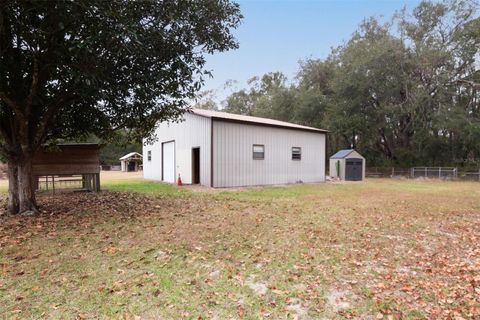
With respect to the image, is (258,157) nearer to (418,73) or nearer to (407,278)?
(407,278)

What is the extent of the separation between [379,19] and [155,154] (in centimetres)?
2365

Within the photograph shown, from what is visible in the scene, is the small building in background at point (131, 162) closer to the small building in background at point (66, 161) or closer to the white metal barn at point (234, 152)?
the white metal barn at point (234, 152)

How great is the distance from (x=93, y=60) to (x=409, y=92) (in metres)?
24.2

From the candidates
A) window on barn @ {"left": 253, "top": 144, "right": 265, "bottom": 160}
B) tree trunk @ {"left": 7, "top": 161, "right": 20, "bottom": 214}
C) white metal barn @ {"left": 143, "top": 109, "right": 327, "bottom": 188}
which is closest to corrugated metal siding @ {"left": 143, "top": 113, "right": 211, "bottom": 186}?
white metal barn @ {"left": 143, "top": 109, "right": 327, "bottom": 188}

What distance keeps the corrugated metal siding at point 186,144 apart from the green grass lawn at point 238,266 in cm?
658

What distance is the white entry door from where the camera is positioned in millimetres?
16422

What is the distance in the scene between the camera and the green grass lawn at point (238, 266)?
2953mm

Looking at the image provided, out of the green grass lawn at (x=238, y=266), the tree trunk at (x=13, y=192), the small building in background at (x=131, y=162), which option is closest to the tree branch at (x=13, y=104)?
the tree trunk at (x=13, y=192)

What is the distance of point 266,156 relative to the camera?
15133mm

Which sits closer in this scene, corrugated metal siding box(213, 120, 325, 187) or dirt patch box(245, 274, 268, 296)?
dirt patch box(245, 274, 268, 296)

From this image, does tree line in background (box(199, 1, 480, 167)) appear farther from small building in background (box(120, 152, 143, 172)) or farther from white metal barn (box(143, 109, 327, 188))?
small building in background (box(120, 152, 143, 172))

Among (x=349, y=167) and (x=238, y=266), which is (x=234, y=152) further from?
(x=349, y=167)

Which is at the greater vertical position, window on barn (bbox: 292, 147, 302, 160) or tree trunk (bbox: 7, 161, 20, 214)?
window on barn (bbox: 292, 147, 302, 160)

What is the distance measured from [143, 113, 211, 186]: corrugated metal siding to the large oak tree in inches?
218
